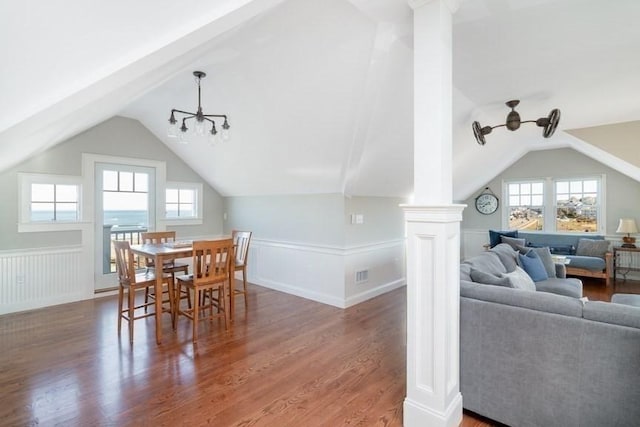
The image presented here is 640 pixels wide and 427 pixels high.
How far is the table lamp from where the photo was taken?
5.32m

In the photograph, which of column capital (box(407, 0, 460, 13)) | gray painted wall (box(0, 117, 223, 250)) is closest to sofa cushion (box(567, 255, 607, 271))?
column capital (box(407, 0, 460, 13))

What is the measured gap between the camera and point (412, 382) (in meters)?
1.91

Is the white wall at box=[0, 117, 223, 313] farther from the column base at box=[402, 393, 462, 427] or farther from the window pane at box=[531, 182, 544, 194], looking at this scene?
the window pane at box=[531, 182, 544, 194]

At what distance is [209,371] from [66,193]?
3.59 m

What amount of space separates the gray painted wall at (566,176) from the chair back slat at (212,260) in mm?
6103

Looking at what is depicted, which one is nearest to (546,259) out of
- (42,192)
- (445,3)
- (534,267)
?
(534,267)

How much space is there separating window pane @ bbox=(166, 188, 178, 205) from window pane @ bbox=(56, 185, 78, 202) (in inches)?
50.6

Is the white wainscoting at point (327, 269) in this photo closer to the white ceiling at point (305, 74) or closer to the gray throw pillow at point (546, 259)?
the white ceiling at point (305, 74)

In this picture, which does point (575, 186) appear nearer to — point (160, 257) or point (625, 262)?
point (625, 262)

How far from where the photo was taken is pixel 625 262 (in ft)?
18.6

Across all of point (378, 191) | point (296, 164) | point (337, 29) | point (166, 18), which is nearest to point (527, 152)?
point (378, 191)

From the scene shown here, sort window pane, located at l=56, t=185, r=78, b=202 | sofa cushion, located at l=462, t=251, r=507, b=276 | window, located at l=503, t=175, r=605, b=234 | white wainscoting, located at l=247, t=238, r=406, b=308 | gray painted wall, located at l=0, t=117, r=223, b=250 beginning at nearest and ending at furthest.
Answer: sofa cushion, located at l=462, t=251, r=507, b=276 → gray painted wall, located at l=0, t=117, r=223, b=250 → white wainscoting, located at l=247, t=238, r=406, b=308 → window pane, located at l=56, t=185, r=78, b=202 → window, located at l=503, t=175, r=605, b=234

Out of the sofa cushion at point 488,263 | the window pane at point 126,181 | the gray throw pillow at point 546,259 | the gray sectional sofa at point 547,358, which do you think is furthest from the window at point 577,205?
the window pane at point 126,181

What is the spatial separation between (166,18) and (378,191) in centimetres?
365
